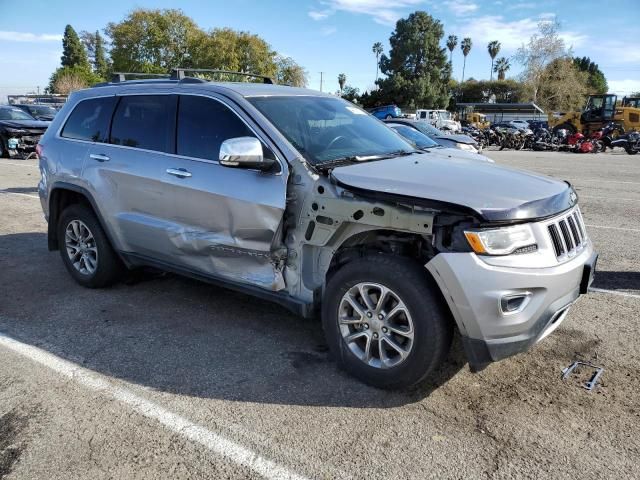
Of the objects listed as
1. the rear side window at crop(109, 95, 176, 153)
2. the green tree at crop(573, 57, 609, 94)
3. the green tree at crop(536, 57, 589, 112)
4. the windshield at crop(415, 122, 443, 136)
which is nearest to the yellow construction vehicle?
the windshield at crop(415, 122, 443, 136)

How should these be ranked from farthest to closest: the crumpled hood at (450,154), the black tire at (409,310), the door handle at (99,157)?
the door handle at (99,157) < the crumpled hood at (450,154) < the black tire at (409,310)

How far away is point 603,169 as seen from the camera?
57.5 feet

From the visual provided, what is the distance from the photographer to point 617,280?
539 cm

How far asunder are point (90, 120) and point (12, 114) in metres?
15.7

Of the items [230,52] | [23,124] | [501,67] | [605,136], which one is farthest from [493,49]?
[23,124]

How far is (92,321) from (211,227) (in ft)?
4.65

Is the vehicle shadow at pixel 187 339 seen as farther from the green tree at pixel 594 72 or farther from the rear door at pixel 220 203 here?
the green tree at pixel 594 72

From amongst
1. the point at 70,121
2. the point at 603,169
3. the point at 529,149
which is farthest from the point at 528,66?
the point at 70,121

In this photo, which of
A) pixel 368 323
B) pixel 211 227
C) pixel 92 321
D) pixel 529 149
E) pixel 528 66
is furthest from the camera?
pixel 528 66

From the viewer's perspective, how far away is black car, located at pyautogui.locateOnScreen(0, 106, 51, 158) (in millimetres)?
16672

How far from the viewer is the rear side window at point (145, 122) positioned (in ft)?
14.1

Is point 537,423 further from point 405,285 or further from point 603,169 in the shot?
point 603,169

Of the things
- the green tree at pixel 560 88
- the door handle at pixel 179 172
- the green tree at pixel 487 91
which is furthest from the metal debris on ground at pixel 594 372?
the green tree at pixel 487 91

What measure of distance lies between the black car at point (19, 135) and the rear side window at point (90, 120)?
13025mm
